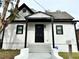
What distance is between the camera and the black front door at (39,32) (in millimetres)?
18094

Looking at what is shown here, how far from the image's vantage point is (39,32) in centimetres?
1841

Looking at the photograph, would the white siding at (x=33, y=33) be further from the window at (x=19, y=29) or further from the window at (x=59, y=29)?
the window at (x=19, y=29)

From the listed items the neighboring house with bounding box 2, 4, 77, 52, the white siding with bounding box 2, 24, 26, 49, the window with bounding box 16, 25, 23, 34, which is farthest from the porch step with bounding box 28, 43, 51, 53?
the window with bounding box 16, 25, 23, 34

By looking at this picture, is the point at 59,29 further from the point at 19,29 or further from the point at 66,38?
the point at 19,29

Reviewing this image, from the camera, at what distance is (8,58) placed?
11.5m

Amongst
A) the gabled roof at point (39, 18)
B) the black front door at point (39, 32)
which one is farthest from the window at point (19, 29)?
the black front door at point (39, 32)

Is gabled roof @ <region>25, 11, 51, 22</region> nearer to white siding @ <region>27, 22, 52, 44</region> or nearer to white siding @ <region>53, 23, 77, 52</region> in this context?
white siding @ <region>27, 22, 52, 44</region>

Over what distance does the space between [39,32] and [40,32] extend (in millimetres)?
135

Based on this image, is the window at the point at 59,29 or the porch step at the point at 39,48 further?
the window at the point at 59,29

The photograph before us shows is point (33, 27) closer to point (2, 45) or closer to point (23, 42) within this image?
point (23, 42)

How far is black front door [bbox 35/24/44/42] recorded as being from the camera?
1809 cm

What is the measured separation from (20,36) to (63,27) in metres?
6.08

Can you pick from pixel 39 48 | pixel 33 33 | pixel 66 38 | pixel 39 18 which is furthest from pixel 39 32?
pixel 66 38

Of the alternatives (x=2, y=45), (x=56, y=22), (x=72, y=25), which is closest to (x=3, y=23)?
(x=2, y=45)
